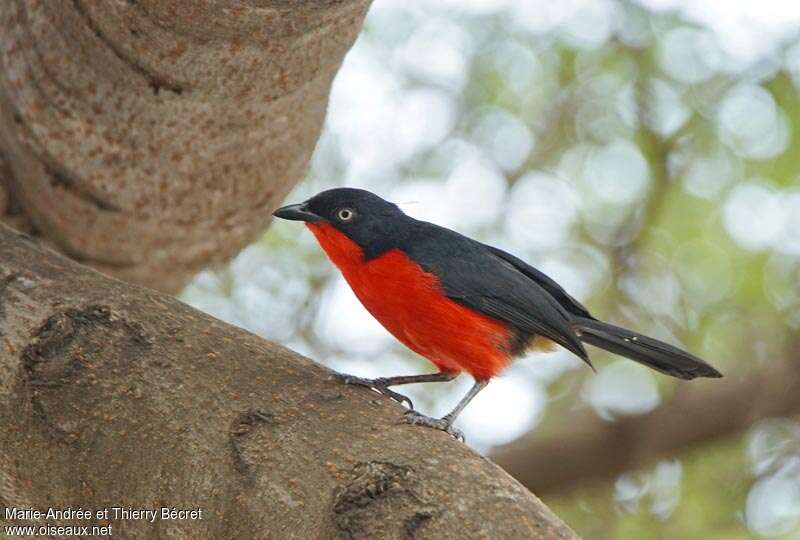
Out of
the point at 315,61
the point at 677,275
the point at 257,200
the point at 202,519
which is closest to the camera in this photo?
the point at 202,519

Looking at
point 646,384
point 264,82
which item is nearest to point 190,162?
point 264,82

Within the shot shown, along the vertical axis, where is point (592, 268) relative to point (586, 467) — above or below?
above

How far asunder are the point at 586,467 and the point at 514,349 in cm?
203

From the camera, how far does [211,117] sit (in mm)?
3832

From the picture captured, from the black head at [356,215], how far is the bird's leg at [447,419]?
2.37 ft

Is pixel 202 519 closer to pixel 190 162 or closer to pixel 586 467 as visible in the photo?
pixel 190 162

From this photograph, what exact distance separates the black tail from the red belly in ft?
1.31

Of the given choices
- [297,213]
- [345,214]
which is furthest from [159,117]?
[345,214]

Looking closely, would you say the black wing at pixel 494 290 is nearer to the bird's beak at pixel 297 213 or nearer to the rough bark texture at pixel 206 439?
the bird's beak at pixel 297 213

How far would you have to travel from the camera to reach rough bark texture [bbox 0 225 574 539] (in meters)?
2.38

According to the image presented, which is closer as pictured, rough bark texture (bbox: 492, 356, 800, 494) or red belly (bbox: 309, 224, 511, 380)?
red belly (bbox: 309, 224, 511, 380)

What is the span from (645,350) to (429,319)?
89cm

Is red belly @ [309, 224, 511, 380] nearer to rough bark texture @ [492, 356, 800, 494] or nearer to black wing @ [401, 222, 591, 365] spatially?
black wing @ [401, 222, 591, 365]

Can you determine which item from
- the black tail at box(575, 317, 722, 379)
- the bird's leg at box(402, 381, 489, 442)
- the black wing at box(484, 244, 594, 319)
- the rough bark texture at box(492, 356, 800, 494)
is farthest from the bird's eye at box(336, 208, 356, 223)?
the rough bark texture at box(492, 356, 800, 494)
